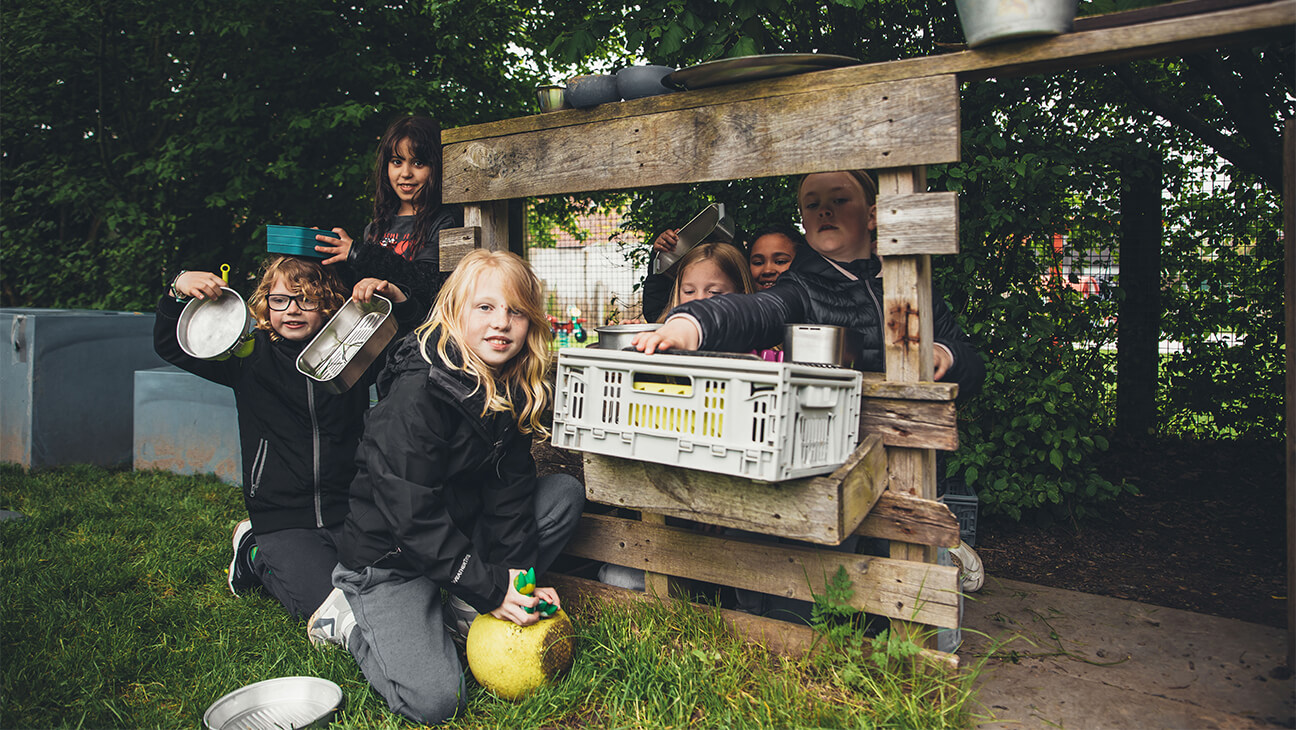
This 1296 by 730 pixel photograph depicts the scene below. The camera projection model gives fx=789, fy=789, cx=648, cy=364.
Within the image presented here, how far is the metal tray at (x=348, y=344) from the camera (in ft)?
10.6

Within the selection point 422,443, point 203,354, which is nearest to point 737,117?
point 422,443

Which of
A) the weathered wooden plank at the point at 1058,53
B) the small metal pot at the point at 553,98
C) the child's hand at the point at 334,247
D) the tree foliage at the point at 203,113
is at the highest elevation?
the tree foliage at the point at 203,113

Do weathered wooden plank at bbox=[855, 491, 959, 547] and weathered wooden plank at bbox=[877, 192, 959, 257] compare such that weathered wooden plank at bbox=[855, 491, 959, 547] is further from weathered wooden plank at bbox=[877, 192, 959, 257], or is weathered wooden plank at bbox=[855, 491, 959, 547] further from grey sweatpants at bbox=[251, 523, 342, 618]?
grey sweatpants at bbox=[251, 523, 342, 618]

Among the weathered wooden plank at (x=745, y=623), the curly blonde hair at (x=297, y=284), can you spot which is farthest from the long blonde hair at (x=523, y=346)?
the curly blonde hair at (x=297, y=284)

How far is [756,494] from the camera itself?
233cm

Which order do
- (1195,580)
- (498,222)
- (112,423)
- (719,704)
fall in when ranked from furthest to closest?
(112,423), (1195,580), (498,222), (719,704)

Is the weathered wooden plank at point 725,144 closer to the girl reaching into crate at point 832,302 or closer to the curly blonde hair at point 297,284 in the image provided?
the girl reaching into crate at point 832,302

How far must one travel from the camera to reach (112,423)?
606 centimetres

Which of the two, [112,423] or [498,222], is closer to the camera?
[498,222]

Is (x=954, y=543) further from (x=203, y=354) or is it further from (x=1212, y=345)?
(x=1212, y=345)

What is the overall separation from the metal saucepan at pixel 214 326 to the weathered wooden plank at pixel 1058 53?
1854mm

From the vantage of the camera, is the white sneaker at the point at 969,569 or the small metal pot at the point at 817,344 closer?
the small metal pot at the point at 817,344

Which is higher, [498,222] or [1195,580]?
[498,222]

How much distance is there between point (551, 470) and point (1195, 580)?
3.40m
